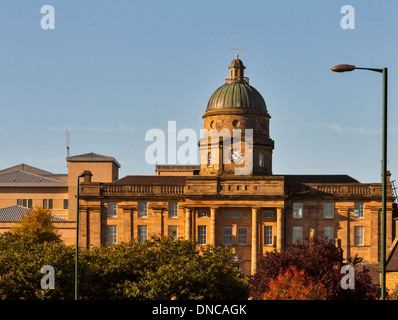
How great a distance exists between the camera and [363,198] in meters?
101

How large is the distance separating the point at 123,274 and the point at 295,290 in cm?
1697

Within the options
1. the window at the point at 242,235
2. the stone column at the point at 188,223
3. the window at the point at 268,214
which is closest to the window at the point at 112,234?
the stone column at the point at 188,223

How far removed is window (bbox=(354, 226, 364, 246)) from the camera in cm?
10081

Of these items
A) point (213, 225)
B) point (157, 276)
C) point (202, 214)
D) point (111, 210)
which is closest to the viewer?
point (157, 276)

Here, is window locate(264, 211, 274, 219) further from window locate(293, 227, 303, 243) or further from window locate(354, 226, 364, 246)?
window locate(354, 226, 364, 246)

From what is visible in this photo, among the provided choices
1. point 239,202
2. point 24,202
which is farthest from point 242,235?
point 24,202

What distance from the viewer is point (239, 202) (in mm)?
99562

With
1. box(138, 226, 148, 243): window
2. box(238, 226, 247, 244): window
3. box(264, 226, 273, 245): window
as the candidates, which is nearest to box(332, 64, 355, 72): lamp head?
box(264, 226, 273, 245): window

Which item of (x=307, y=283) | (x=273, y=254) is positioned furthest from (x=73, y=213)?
(x=307, y=283)

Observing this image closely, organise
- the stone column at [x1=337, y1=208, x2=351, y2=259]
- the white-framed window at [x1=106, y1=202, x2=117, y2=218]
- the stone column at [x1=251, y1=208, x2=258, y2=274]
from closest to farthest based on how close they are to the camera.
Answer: the stone column at [x1=251, y1=208, x2=258, y2=274]
the stone column at [x1=337, y1=208, x2=351, y2=259]
the white-framed window at [x1=106, y1=202, x2=117, y2=218]

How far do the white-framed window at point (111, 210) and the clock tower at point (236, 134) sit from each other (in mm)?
11006

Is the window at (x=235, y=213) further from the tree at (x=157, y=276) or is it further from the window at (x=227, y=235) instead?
the tree at (x=157, y=276)

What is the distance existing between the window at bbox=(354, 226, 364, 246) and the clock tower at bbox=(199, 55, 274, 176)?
1233cm

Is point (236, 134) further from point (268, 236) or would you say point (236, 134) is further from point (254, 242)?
point (254, 242)
